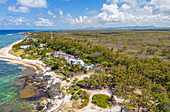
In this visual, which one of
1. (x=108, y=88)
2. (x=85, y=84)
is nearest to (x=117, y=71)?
(x=108, y=88)

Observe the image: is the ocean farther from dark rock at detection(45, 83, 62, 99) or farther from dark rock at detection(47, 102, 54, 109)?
dark rock at detection(45, 83, 62, 99)

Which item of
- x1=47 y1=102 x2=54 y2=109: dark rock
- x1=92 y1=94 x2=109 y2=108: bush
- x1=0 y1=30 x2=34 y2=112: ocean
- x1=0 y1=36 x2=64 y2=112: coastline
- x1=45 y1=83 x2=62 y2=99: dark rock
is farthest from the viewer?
x1=45 y1=83 x2=62 y2=99: dark rock

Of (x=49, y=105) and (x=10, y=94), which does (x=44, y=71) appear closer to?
(x=10, y=94)

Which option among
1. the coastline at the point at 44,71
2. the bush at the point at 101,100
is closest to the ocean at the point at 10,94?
the coastline at the point at 44,71

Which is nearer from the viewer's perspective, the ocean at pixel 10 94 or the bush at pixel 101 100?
the ocean at pixel 10 94

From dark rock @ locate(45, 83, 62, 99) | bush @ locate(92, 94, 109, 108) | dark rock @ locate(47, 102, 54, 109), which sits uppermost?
dark rock @ locate(45, 83, 62, 99)

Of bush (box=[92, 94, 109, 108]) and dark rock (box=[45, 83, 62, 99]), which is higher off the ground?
dark rock (box=[45, 83, 62, 99])

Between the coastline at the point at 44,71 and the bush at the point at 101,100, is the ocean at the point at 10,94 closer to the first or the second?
the coastline at the point at 44,71

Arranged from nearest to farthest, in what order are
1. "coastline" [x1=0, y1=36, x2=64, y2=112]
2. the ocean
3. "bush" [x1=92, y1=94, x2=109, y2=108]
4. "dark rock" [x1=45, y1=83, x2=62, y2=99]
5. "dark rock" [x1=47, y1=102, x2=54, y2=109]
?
"dark rock" [x1=47, y1=102, x2=54, y2=109]
the ocean
"coastline" [x1=0, y1=36, x2=64, y2=112]
"bush" [x1=92, y1=94, x2=109, y2=108]
"dark rock" [x1=45, y1=83, x2=62, y2=99]

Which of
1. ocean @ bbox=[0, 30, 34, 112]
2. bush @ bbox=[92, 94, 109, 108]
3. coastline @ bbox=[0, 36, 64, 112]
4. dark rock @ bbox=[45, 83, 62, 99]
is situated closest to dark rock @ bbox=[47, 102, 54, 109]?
coastline @ bbox=[0, 36, 64, 112]

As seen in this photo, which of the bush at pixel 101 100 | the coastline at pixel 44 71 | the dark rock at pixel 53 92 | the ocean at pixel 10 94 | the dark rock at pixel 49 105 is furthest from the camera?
the dark rock at pixel 53 92
